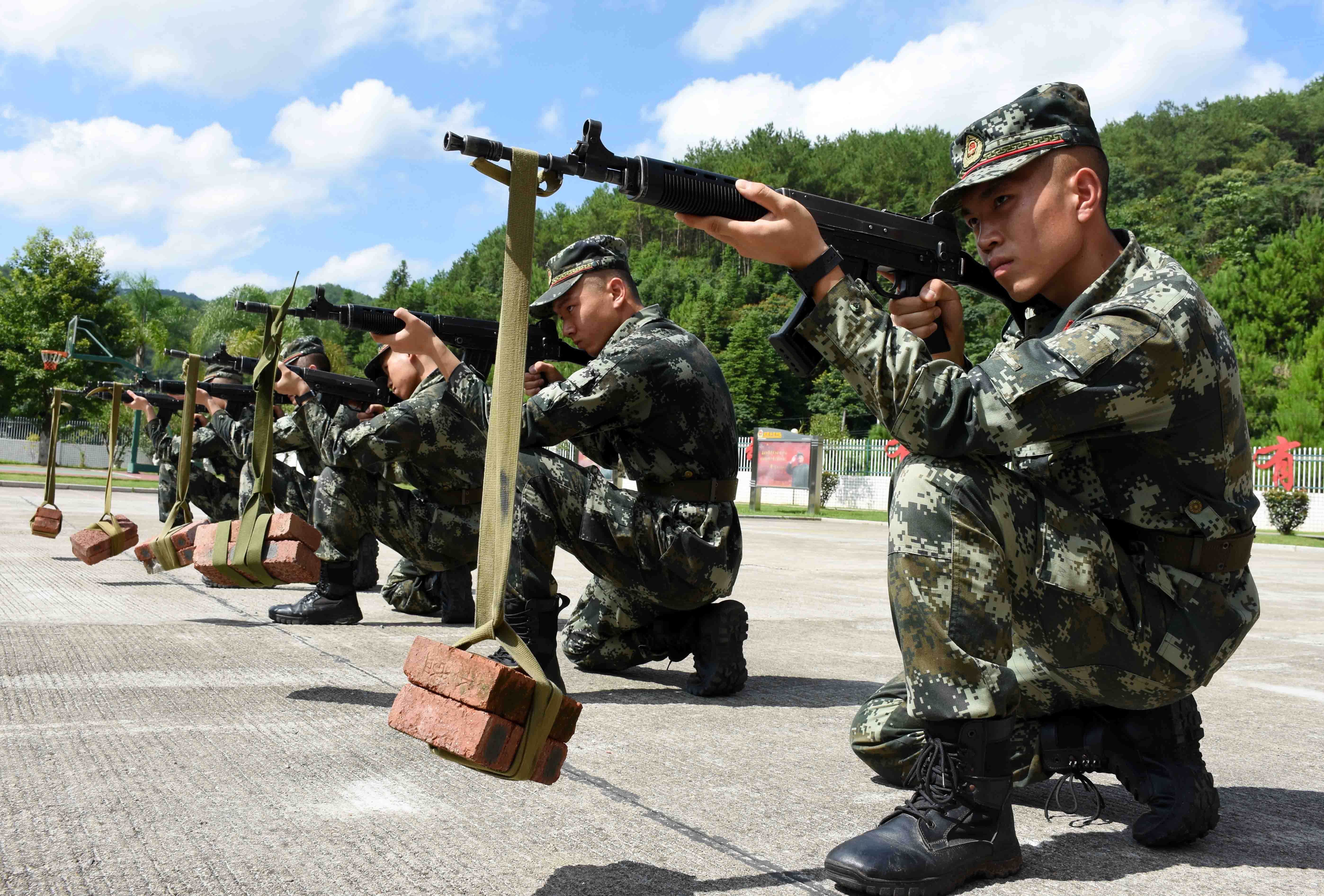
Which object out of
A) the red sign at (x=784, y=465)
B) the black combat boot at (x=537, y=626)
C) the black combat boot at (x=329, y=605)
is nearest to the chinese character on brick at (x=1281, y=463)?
the red sign at (x=784, y=465)

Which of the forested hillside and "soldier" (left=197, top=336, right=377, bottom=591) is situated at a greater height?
the forested hillside

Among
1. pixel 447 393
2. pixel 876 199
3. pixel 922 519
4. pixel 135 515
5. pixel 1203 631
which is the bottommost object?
pixel 135 515

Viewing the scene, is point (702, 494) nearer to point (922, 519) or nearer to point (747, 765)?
point (747, 765)

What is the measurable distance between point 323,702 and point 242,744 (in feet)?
1.74

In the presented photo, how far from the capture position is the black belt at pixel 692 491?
360 cm

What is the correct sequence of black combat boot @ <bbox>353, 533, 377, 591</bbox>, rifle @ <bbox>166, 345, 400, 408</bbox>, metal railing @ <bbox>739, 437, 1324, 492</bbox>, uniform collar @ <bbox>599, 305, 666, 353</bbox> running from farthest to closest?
metal railing @ <bbox>739, 437, 1324, 492</bbox>, black combat boot @ <bbox>353, 533, 377, 591</bbox>, rifle @ <bbox>166, 345, 400, 408</bbox>, uniform collar @ <bbox>599, 305, 666, 353</bbox>

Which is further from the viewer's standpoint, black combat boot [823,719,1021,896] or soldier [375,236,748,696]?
soldier [375,236,748,696]

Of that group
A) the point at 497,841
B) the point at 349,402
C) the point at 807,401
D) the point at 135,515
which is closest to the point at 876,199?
the point at 807,401

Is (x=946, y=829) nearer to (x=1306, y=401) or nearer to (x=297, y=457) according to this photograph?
(x=297, y=457)

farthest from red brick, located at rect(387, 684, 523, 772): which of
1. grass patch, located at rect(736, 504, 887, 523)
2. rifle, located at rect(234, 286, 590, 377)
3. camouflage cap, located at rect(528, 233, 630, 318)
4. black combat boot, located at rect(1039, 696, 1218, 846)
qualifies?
grass patch, located at rect(736, 504, 887, 523)

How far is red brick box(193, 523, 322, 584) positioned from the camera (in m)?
3.26

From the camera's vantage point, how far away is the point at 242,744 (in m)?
→ 2.63

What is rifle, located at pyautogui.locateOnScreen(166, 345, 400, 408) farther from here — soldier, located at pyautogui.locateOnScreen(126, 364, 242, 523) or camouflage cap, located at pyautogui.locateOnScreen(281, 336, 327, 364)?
soldier, located at pyautogui.locateOnScreen(126, 364, 242, 523)

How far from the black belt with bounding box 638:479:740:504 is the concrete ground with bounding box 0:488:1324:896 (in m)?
0.69
